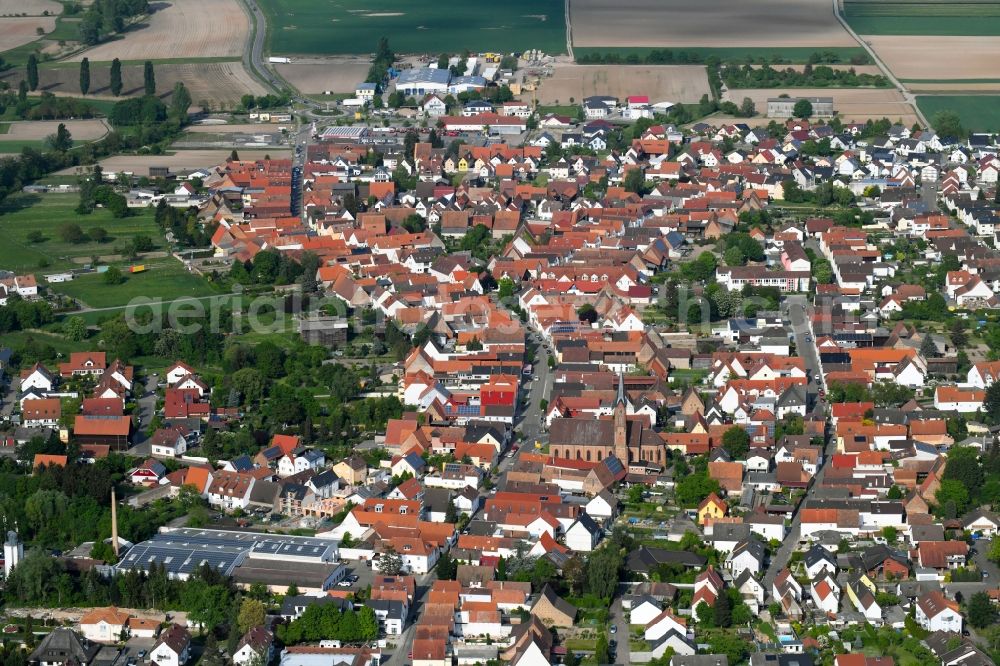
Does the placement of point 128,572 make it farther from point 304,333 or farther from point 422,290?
point 422,290

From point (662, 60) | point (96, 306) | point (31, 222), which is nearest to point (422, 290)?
point (96, 306)

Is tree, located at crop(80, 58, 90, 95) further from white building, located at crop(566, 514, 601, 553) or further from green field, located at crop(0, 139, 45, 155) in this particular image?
white building, located at crop(566, 514, 601, 553)

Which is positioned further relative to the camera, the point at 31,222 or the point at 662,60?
the point at 662,60

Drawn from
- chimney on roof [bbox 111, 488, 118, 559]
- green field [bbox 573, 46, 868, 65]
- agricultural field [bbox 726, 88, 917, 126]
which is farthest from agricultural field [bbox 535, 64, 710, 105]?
chimney on roof [bbox 111, 488, 118, 559]

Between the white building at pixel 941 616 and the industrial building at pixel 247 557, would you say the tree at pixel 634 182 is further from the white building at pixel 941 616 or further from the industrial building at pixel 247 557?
the white building at pixel 941 616

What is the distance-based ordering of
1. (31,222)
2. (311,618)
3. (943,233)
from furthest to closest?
(31,222), (943,233), (311,618)

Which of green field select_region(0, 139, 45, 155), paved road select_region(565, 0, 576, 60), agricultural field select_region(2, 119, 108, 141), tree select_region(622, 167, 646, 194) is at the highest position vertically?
paved road select_region(565, 0, 576, 60)

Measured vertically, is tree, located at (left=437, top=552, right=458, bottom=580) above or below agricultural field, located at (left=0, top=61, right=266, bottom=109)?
below
